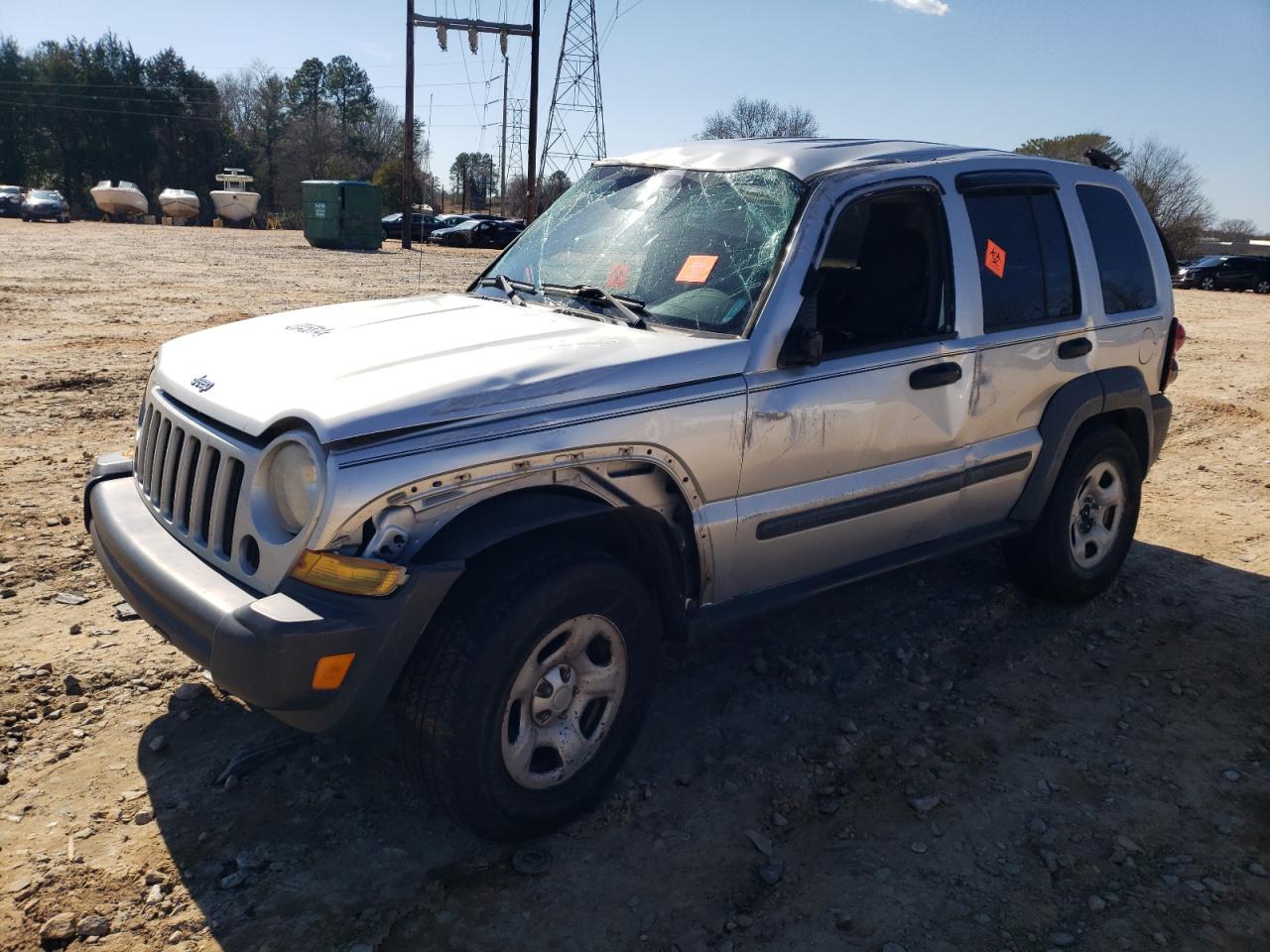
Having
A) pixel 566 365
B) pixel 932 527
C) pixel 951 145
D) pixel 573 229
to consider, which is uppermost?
pixel 951 145

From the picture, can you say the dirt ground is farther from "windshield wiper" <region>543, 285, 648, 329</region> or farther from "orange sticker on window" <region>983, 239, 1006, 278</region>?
"orange sticker on window" <region>983, 239, 1006, 278</region>

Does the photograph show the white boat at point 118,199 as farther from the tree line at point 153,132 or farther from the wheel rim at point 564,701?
the wheel rim at point 564,701

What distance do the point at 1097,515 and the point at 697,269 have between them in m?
2.66

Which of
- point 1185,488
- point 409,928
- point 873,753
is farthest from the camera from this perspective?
point 1185,488

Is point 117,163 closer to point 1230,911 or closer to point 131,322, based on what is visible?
point 131,322

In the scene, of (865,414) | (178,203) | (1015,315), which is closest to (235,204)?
(178,203)

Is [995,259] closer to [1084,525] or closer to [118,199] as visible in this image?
[1084,525]

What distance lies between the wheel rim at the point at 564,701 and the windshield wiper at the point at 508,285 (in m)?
1.56

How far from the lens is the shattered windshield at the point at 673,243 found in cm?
362

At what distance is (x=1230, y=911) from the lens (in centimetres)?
295

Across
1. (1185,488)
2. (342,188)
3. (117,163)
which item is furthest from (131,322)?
(117,163)

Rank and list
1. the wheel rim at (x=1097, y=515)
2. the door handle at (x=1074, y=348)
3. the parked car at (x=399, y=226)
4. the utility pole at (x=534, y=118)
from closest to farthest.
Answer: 1. the door handle at (x=1074, y=348)
2. the wheel rim at (x=1097, y=515)
3. the utility pole at (x=534, y=118)
4. the parked car at (x=399, y=226)

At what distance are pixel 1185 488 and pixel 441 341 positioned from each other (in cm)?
618

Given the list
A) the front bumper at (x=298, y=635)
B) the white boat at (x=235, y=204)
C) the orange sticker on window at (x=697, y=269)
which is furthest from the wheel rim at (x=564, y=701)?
the white boat at (x=235, y=204)
